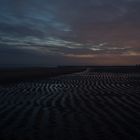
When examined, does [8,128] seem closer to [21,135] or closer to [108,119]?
[21,135]

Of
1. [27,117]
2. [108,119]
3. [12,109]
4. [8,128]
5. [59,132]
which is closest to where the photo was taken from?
[59,132]

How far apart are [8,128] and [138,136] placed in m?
Answer: 3.47

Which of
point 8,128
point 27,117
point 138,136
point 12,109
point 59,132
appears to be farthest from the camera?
point 12,109

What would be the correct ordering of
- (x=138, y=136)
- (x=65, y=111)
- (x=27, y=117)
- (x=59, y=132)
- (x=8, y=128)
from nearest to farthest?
(x=138, y=136) < (x=59, y=132) < (x=8, y=128) < (x=27, y=117) < (x=65, y=111)

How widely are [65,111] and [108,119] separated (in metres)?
2.03

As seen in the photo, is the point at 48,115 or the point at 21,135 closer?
the point at 21,135

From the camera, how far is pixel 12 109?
376 inches

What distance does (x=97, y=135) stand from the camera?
580 cm

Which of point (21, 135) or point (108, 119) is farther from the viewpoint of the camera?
point (108, 119)

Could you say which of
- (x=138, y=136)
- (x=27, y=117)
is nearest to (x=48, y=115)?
(x=27, y=117)

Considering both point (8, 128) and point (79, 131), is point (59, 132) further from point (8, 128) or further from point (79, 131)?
point (8, 128)

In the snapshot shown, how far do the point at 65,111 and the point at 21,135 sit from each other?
10.6 ft

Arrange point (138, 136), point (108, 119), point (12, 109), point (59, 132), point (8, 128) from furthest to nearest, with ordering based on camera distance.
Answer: point (12, 109) → point (108, 119) → point (8, 128) → point (59, 132) → point (138, 136)

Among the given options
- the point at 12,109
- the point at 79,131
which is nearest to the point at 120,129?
the point at 79,131
